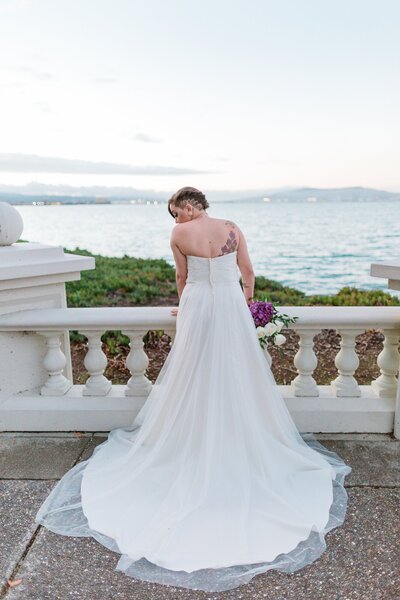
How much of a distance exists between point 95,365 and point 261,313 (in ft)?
4.67

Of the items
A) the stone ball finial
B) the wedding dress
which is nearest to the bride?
the wedding dress

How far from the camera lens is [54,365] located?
3.62 metres

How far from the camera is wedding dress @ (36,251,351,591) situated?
7.47 ft

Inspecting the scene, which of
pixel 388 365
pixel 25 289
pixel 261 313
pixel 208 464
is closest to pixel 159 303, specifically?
pixel 25 289

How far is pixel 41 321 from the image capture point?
135 inches

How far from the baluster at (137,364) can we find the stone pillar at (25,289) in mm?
621

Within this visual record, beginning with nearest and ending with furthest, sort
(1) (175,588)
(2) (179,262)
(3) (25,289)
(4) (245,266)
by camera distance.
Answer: (1) (175,588), (2) (179,262), (4) (245,266), (3) (25,289)

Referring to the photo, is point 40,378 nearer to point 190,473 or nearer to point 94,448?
point 94,448

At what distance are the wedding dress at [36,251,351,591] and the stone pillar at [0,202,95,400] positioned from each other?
0.92 metres

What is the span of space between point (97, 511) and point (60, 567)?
1.46 ft

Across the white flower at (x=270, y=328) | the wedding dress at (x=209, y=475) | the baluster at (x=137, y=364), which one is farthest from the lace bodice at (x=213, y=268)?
the baluster at (x=137, y=364)

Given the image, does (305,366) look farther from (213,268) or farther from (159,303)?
(159,303)

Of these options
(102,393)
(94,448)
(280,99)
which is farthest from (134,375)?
(280,99)

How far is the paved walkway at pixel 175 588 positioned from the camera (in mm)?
2037
